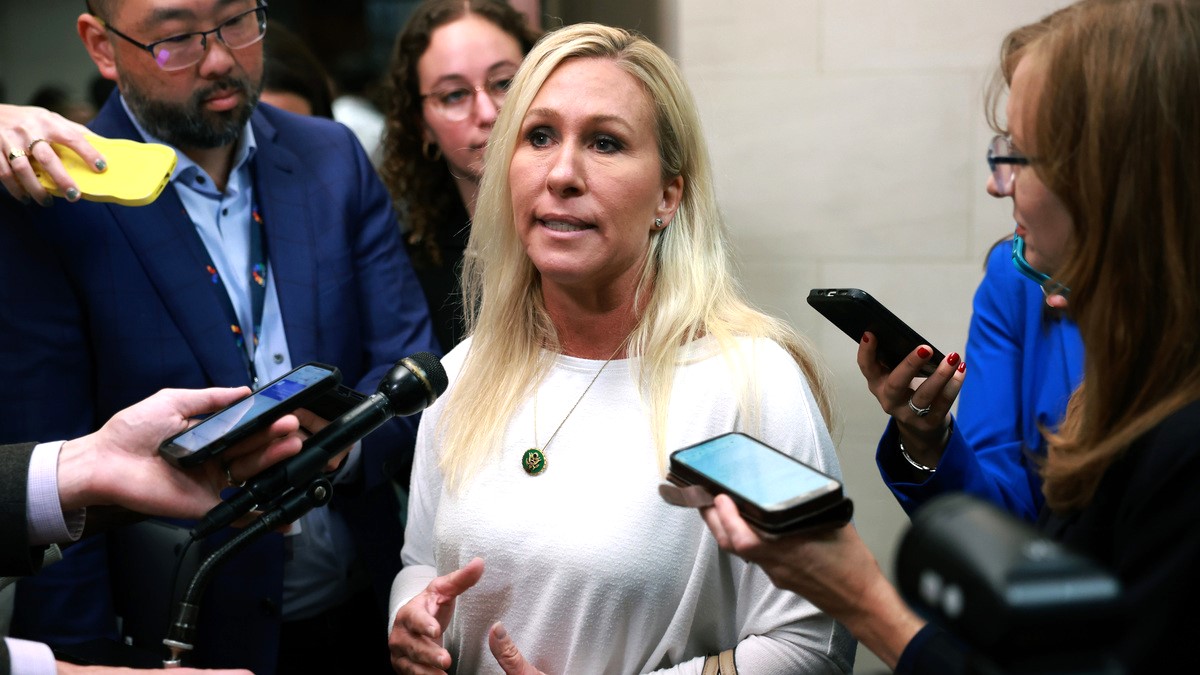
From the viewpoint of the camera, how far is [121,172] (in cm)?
207

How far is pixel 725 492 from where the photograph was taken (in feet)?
4.49

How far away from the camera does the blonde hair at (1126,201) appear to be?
3.97 ft

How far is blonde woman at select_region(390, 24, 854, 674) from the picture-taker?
1.78 meters

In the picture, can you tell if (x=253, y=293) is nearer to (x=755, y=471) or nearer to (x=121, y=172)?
(x=121, y=172)

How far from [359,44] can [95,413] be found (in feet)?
18.3

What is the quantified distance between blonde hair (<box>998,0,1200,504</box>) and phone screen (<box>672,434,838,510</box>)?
0.96ft

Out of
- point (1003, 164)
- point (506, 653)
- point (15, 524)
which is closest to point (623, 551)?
point (506, 653)

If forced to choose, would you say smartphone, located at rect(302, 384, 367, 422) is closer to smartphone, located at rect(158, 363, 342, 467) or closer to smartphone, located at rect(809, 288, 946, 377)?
smartphone, located at rect(158, 363, 342, 467)

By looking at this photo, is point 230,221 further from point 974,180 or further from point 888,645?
point 974,180

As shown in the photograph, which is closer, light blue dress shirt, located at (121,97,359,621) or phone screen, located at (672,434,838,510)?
phone screen, located at (672,434,838,510)

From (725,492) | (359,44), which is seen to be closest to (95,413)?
(725,492)

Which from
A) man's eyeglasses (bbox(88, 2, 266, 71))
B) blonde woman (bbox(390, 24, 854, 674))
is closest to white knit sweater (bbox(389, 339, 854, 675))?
blonde woman (bbox(390, 24, 854, 674))

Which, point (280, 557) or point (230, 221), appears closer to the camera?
point (280, 557)

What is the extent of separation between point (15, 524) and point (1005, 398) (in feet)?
5.57
